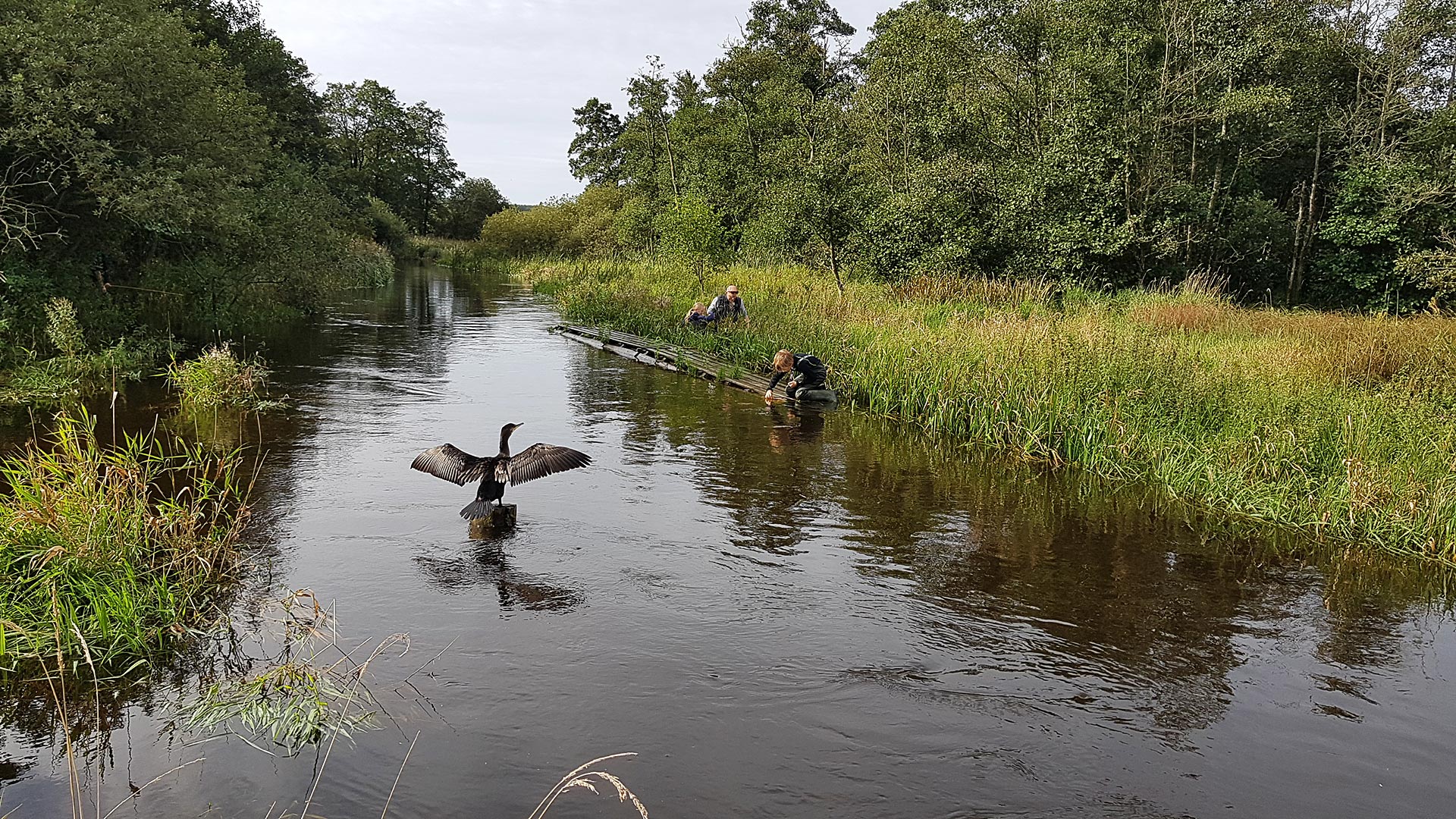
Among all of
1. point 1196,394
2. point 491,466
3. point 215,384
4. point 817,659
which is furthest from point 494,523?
point 1196,394

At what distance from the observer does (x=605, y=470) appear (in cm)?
987

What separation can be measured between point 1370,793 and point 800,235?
21.1 m

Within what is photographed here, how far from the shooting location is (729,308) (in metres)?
18.1

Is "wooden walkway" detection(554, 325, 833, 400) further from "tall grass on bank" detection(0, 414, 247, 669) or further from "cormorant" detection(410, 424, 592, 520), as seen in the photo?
"tall grass on bank" detection(0, 414, 247, 669)

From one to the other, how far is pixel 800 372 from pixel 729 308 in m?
4.74

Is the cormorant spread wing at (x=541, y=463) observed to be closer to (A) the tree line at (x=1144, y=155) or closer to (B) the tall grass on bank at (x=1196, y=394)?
(B) the tall grass on bank at (x=1196, y=394)

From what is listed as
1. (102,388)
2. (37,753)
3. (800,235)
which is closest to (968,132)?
(800,235)

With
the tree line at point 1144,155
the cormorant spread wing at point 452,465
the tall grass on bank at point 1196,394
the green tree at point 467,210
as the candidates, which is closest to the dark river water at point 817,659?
the cormorant spread wing at point 452,465

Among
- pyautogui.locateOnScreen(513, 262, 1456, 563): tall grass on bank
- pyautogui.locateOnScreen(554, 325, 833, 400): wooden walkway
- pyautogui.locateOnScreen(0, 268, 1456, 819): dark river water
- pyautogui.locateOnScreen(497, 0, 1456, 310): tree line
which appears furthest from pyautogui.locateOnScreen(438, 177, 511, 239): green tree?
pyautogui.locateOnScreen(0, 268, 1456, 819): dark river water

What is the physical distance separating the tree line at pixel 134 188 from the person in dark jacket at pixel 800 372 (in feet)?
31.3

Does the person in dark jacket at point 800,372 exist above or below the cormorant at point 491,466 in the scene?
above

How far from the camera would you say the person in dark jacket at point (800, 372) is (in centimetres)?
1358

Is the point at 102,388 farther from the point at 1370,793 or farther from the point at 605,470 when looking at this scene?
the point at 1370,793

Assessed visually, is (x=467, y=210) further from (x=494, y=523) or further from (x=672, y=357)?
(x=494, y=523)
